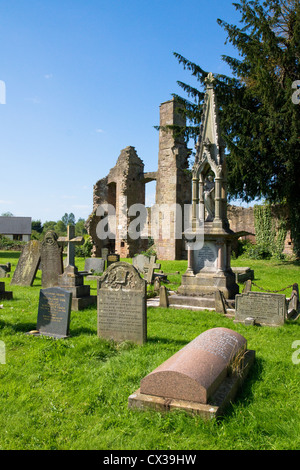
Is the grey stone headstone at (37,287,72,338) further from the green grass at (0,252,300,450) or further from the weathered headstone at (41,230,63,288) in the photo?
the weathered headstone at (41,230,63,288)

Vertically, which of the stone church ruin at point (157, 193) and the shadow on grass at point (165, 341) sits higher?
the stone church ruin at point (157, 193)

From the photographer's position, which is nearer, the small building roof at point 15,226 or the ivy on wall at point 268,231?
the ivy on wall at point 268,231

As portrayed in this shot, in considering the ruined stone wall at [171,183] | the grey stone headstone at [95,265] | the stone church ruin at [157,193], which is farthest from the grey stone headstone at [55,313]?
the ruined stone wall at [171,183]

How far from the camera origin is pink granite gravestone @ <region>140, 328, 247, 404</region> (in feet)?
10.7

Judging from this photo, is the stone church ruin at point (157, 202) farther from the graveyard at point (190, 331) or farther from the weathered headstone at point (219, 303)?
the weathered headstone at point (219, 303)

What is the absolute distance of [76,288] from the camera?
8578mm

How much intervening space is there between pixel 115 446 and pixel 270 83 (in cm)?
1614

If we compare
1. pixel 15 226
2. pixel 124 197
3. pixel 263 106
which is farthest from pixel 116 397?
pixel 15 226

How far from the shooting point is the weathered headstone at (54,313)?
5781 millimetres

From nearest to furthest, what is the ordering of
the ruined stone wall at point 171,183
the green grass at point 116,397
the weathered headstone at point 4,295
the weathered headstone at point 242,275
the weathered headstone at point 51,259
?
the green grass at point 116,397 < the weathered headstone at point 4,295 < the weathered headstone at point 51,259 < the weathered headstone at point 242,275 < the ruined stone wall at point 171,183

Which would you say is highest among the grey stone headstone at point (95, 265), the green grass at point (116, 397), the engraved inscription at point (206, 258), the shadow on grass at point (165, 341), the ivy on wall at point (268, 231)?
the ivy on wall at point (268, 231)

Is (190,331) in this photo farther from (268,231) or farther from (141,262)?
(268,231)

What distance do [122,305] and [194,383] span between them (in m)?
2.43

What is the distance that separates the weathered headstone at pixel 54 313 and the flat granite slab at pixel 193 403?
99.7 inches
